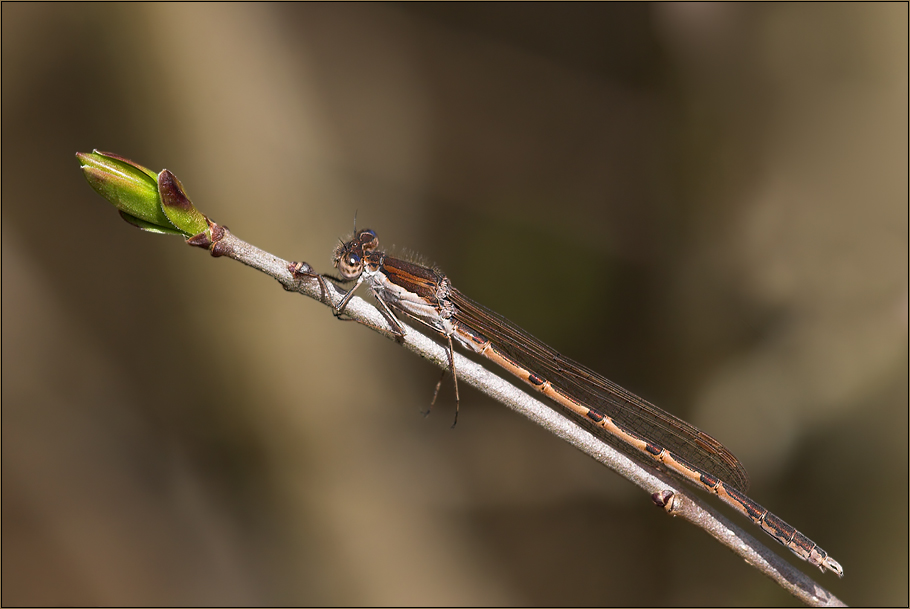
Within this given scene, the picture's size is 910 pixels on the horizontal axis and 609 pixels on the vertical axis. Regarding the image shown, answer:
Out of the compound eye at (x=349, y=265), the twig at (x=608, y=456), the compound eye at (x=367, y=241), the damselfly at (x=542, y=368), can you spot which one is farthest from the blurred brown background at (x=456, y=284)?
the twig at (x=608, y=456)

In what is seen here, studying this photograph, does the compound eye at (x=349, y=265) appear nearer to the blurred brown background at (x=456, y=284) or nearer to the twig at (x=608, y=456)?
the twig at (x=608, y=456)

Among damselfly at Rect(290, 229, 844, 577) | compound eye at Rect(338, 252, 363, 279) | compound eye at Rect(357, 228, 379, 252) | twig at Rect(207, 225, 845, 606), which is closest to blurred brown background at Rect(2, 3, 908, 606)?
damselfly at Rect(290, 229, 844, 577)

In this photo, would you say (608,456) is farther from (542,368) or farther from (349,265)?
(349,265)

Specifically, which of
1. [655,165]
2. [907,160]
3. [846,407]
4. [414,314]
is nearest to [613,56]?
[655,165]

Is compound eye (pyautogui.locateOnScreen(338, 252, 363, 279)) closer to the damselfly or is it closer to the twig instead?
the damselfly

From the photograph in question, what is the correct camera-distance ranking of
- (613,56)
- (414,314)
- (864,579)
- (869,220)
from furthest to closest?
(613,56), (869,220), (864,579), (414,314)

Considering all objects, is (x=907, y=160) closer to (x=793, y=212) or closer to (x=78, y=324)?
(x=793, y=212)
